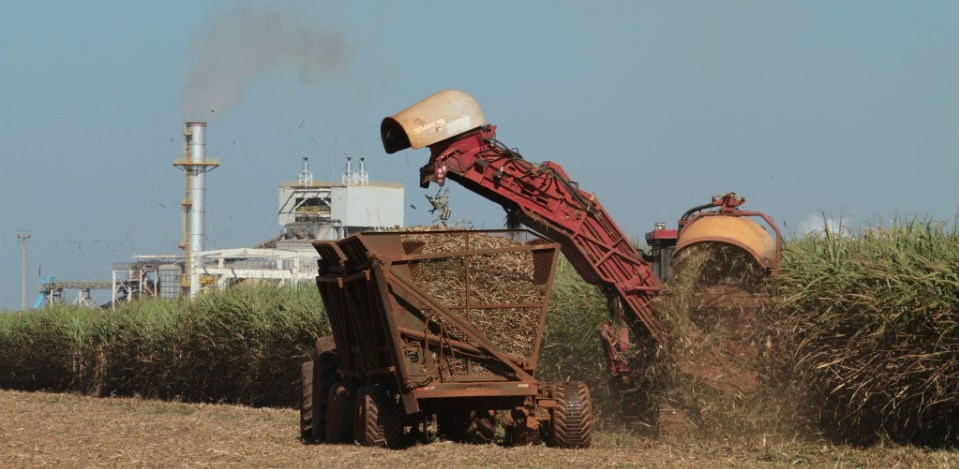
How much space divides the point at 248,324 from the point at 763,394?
1779 cm

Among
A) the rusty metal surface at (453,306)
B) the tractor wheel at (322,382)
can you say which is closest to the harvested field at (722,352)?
the rusty metal surface at (453,306)

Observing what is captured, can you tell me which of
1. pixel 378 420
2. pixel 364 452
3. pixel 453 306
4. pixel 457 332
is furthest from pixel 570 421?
pixel 364 452

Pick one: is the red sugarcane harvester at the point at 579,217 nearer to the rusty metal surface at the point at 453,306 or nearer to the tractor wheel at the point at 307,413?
the rusty metal surface at the point at 453,306

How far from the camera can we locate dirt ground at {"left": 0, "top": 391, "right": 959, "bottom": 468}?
14305mm

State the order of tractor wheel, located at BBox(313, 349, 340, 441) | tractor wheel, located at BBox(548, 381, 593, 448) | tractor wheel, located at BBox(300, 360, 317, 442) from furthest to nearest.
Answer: tractor wheel, located at BBox(300, 360, 317, 442)
tractor wheel, located at BBox(313, 349, 340, 441)
tractor wheel, located at BBox(548, 381, 593, 448)

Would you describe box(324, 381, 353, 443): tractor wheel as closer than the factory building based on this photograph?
Yes

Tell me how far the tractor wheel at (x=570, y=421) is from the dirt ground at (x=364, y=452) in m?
0.22

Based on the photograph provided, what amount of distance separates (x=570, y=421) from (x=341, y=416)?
3.11m

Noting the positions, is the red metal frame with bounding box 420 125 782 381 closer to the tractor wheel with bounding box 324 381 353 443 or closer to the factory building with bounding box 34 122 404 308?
the tractor wheel with bounding box 324 381 353 443

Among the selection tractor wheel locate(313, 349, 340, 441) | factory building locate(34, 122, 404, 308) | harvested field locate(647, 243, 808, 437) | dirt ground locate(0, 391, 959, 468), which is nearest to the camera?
dirt ground locate(0, 391, 959, 468)

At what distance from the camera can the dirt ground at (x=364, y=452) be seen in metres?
14.3

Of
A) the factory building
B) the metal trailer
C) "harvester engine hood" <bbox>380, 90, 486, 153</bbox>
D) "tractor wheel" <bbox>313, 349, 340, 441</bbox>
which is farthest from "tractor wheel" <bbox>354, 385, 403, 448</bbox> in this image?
the factory building

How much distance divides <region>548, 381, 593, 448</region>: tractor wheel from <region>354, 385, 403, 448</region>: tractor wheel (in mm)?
1840

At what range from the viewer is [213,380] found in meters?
34.2
